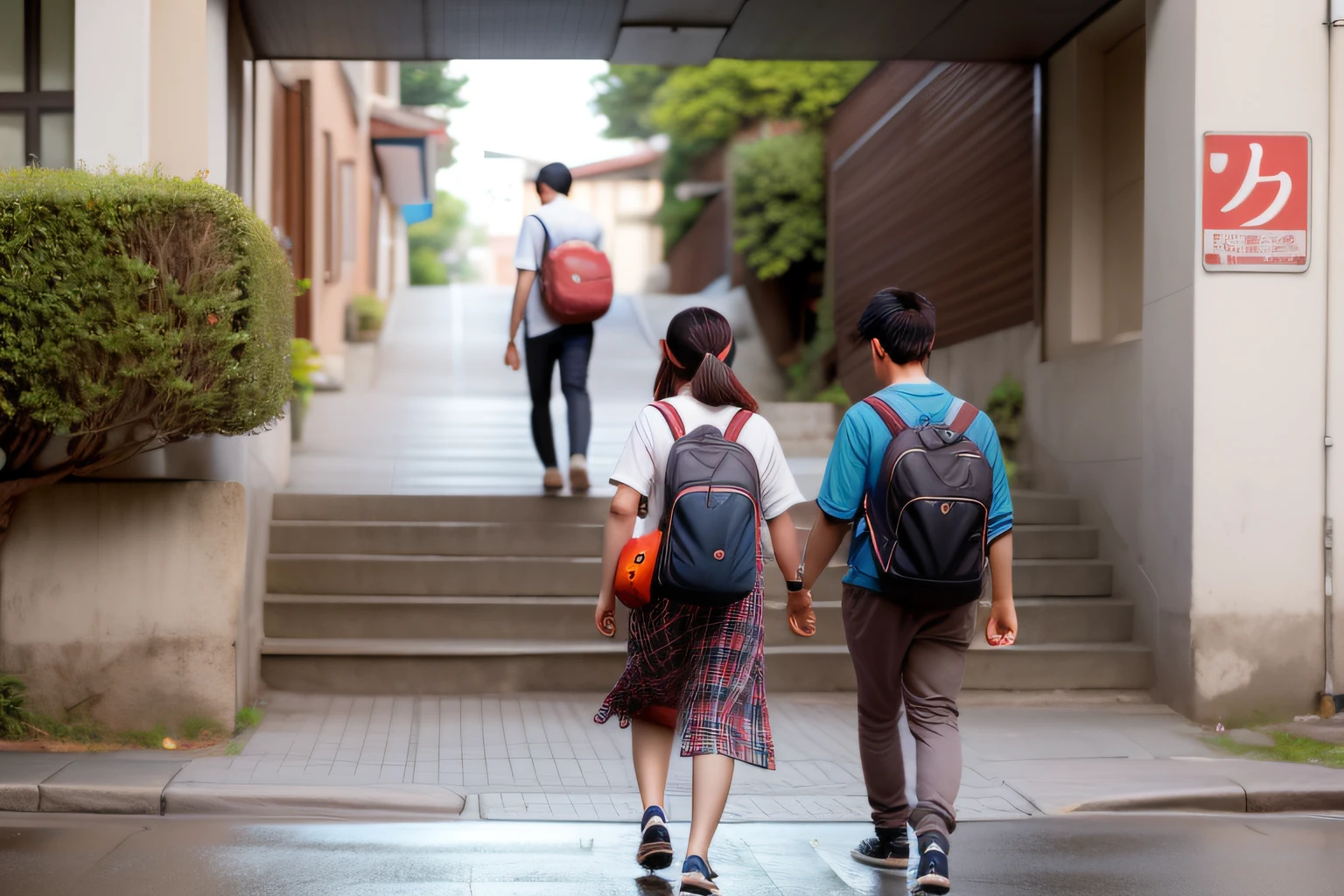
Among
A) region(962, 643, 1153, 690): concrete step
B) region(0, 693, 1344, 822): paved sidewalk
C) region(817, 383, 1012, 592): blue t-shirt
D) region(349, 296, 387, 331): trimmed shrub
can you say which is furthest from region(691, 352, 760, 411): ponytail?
region(349, 296, 387, 331): trimmed shrub

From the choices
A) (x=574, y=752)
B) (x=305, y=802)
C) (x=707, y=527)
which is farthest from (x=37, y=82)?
(x=707, y=527)

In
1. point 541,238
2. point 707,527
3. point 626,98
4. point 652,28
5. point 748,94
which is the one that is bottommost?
point 707,527

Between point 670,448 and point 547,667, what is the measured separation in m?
3.45

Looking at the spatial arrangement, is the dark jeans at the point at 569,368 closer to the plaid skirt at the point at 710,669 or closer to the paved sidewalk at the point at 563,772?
the paved sidewalk at the point at 563,772

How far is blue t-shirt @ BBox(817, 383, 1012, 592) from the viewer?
4.54m

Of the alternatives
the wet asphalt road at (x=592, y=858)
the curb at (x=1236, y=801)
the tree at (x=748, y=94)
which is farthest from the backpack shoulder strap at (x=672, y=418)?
the tree at (x=748, y=94)

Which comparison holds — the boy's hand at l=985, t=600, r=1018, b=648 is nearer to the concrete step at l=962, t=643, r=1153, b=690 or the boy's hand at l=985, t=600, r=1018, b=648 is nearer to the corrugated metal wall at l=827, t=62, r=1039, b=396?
the concrete step at l=962, t=643, r=1153, b=690

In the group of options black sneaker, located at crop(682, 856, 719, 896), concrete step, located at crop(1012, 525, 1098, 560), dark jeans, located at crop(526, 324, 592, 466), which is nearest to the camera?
black sneaker, located at crop(682, 856, 719, 896)

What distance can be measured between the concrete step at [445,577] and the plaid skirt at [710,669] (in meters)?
3.54

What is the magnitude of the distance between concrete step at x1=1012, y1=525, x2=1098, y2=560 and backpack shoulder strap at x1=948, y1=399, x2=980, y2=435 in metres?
4.41

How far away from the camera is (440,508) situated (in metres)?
8.78

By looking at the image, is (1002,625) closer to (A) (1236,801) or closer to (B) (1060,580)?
(A) (1236,801)

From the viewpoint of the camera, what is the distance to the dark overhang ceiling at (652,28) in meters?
8.40

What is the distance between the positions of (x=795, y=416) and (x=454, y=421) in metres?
3.42
